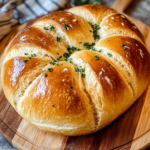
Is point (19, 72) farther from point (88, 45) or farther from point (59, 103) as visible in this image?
point (88, 45)

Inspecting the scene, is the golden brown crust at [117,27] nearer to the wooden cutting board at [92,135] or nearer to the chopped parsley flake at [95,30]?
the chopped parsley flake at [95,30]

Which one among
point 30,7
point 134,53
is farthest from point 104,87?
point 30,7

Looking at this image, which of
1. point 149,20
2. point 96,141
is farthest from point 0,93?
point 149,20

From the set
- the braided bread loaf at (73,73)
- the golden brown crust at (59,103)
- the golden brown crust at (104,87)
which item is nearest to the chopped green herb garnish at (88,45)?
the braided bread loaf at (73,73)

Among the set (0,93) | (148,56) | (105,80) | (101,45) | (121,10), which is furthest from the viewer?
(121,10)

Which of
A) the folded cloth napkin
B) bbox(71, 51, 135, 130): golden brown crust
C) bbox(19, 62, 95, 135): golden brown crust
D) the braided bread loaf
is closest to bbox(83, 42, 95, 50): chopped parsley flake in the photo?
the braided bread loaf

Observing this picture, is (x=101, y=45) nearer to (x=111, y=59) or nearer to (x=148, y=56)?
(x=111, y=59)

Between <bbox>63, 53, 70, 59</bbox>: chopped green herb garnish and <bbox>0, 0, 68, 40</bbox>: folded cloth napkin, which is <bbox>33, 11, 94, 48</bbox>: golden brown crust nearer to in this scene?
<bbox>63, 53, 70, 59</bbox>: chopped green herb garnish
